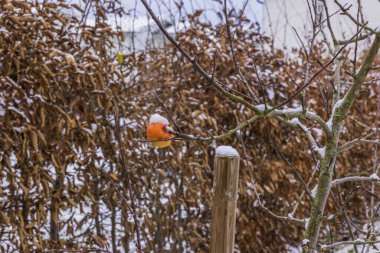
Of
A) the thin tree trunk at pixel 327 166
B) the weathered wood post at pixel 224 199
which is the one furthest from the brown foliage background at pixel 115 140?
the weathered wood post at pixel 224 199

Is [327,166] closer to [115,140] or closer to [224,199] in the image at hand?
[224,199]

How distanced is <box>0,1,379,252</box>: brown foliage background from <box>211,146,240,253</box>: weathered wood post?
396 mm

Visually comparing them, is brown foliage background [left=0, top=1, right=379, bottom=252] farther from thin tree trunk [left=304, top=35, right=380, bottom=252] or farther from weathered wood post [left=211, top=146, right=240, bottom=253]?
weathered wood post [left=211, top=146, right=240, bottom=253]

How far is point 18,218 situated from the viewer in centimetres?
293

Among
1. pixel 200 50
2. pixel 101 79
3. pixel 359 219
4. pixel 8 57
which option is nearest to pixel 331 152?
pixel 101 79

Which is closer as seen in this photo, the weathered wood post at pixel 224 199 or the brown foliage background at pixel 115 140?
the weathered wood post at pixel 224 199

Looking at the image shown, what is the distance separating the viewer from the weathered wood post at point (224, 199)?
1.69m

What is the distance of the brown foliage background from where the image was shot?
2.81 meters

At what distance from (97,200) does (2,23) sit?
4.31 feet

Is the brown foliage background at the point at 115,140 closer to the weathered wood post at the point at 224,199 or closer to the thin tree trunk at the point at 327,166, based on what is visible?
the thin tree trunk at the point at 327,166

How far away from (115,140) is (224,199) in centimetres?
170

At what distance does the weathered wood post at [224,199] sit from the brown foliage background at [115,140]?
1.30ft

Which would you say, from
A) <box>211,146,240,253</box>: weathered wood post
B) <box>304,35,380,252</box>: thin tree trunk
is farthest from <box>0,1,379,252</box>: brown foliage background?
<box>211,146,240,253</box>: weathered wood post

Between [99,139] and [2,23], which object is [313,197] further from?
[2,23]
